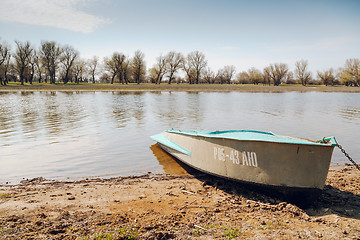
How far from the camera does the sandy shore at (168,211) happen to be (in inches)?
142

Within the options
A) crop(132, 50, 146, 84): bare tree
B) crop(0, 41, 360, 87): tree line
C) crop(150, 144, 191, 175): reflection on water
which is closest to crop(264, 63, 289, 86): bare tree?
crop(0, 41, 360, 87): tree line

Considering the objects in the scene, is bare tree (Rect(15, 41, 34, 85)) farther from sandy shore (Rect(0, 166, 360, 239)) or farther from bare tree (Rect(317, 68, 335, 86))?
bare tree (Rect(317, 68, 335, 86))

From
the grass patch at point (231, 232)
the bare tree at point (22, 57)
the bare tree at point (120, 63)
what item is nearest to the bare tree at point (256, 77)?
the bare tree at point (120, 63)

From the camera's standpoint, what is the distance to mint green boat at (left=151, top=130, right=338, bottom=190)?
14.3ft

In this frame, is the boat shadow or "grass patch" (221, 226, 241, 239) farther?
the boat shadow

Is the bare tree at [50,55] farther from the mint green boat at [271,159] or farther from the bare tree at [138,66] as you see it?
the mint green boat at [271,159]

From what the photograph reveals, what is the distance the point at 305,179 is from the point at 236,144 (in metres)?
1.43

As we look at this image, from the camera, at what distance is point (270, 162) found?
466 centimetres

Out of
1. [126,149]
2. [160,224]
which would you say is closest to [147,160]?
[126,149]

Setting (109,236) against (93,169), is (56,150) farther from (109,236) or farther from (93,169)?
(109,236)

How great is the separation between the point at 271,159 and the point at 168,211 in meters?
2.23

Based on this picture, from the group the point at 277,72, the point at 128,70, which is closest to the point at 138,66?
the point at 128,70

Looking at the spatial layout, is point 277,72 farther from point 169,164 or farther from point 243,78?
point 169,164

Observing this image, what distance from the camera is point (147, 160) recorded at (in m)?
7.96
